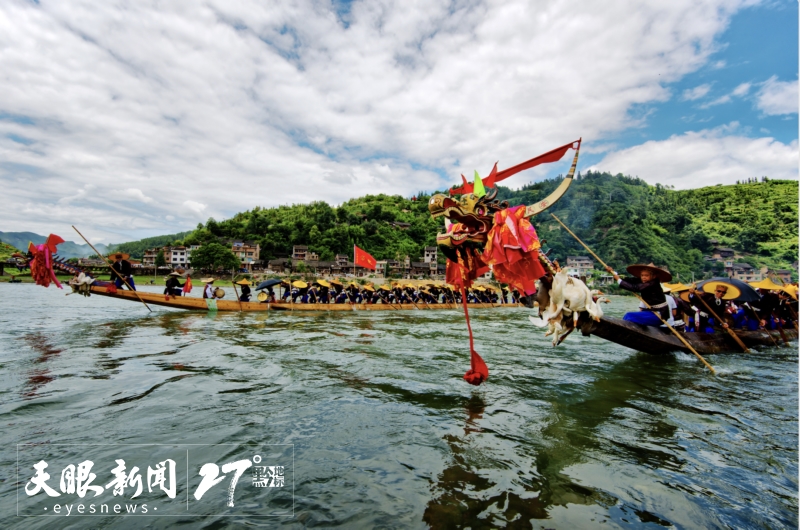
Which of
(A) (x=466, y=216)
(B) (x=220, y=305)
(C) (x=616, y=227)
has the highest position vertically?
(C) (x=616, y=227)

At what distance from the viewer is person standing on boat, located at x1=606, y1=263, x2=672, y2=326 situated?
24.1ft

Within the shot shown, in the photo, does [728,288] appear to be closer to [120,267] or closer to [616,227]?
[120,267]

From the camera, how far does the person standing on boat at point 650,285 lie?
24.1 ft

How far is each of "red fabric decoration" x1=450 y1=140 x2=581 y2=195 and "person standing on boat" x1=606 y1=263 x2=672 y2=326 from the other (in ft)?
10.8

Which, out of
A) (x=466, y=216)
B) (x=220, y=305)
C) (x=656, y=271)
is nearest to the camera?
(x=466, y=216)

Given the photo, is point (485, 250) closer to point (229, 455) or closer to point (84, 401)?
point (229, 455)

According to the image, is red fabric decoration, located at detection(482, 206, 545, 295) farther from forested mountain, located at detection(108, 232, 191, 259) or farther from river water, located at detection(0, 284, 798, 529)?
forested mountain, located at detection(108, 232, 191, 259)

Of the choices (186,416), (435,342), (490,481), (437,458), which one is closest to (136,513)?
(186,416)

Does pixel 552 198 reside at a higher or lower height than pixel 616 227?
lower

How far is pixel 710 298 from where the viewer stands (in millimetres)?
10891

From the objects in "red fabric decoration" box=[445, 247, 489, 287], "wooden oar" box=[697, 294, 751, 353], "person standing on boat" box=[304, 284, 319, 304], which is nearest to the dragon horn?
"red fabric decoration" box=[445, 247, 489, 287]

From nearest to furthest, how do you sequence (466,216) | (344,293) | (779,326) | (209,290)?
(466,216), (779,326), (209,290), (344,293)

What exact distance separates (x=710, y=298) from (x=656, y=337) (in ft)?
15.6

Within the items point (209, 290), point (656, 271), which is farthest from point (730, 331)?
point (209, 290)
